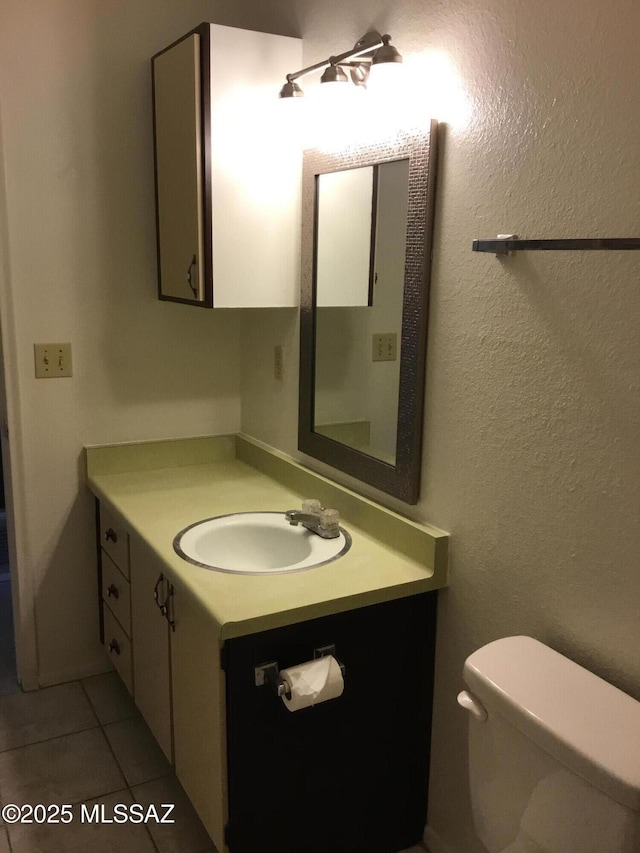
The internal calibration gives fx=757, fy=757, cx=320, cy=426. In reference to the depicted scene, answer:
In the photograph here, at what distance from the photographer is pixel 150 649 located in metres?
2.00

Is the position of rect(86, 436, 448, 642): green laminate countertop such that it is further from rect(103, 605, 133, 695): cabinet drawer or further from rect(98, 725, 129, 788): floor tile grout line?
rect(98, 725, 129, 788): floor tile grout line

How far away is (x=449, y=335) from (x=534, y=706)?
76 centimetres

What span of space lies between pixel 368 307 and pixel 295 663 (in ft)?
2.81

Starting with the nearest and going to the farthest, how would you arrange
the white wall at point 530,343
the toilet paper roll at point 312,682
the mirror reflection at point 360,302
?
the white wall at point 530,343 < the toilet paper roll at point 312,682 < the mirror reflection at point 360,302

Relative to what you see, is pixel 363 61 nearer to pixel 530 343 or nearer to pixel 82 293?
pixel 530 343

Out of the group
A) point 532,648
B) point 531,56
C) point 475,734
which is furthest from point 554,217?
point 475,734

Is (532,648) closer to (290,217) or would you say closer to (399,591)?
(399,591)

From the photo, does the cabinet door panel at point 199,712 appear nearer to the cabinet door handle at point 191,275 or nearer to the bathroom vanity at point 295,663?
the bathroom vanity at point 295,663

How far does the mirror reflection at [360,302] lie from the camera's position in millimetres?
1755

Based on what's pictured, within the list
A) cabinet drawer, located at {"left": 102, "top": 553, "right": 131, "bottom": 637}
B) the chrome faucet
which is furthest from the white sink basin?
cabinet drawer, located at {"left": 102, "top": 553, "right": 131, "bottom": 637}

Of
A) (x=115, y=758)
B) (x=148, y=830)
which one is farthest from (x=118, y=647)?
(x=148, y=830)

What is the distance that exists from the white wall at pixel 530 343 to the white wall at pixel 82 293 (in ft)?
2.76

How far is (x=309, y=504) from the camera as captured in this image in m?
1.92

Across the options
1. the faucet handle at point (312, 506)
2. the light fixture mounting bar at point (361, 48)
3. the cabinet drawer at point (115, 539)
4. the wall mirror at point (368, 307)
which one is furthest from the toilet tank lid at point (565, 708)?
the light fixture mounting bar at point (361, 48)
